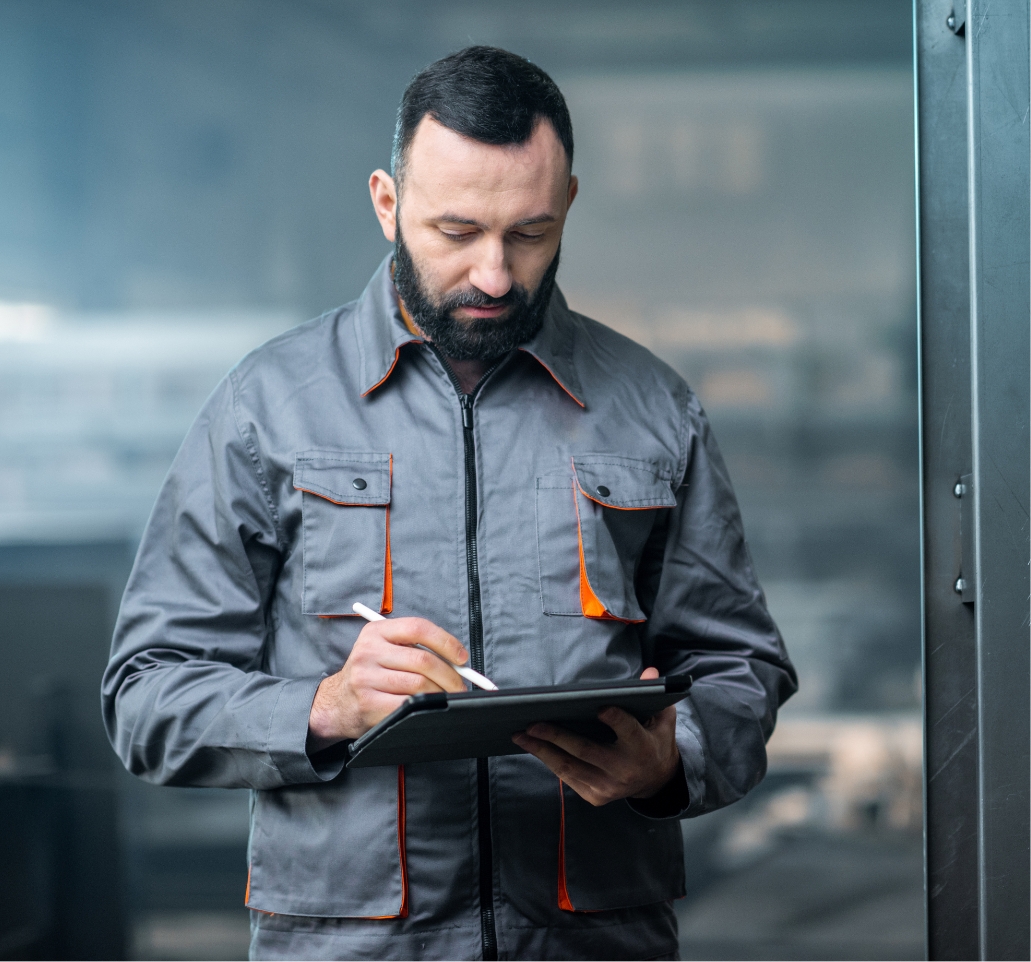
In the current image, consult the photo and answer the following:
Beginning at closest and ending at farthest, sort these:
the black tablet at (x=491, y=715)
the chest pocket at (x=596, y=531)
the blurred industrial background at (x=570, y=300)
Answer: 1. the black tablet at (x=491, y=715)
2. the chest pocket at (x=596, y=531)
3. the blurred industrial background at (x=570, y=300)

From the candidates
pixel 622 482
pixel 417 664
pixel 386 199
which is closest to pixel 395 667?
pixel 417 664

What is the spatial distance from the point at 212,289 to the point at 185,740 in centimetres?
137

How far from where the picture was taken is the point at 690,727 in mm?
1167

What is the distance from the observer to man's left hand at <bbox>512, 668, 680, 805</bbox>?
0.96 m

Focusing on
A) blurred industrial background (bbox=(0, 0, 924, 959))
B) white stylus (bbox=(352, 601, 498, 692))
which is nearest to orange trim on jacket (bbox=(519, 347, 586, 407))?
white stylus (bbox=(352, 601, 498, 692))

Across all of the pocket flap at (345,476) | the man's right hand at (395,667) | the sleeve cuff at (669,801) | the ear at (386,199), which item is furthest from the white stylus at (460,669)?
the ear at (386,199)

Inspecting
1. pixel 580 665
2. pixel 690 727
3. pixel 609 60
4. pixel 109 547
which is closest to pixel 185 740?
pixel 580 665

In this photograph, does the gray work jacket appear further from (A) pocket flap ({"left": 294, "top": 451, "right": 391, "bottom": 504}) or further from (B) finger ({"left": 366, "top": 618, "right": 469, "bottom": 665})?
(B) finger ({"left": 366, "top": 618, "right": 469, "bottom": 665})

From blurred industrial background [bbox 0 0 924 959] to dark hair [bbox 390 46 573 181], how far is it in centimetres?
102

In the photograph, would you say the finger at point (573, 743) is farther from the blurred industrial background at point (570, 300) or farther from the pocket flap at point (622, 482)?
the blurred industrial background at point (570, 300)

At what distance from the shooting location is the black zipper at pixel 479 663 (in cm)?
110

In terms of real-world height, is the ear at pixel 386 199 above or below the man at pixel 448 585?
above

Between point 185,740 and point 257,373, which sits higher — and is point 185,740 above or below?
below

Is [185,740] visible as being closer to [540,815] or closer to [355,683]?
[355,683]
